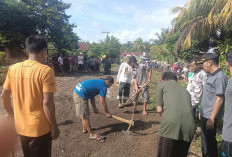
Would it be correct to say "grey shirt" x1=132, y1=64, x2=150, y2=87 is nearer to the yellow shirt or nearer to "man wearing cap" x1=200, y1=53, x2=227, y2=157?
"man wearing cap" x1=200, y1=53, x2=227, y2=157

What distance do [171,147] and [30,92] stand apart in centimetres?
196

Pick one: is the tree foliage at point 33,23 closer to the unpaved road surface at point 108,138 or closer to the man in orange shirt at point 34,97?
the unpaved road surface at point 108,138

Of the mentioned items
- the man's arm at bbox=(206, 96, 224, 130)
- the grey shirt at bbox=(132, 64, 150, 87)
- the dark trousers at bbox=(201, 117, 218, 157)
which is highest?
the grey shirt at bbox=(132, 64, 150, 87)

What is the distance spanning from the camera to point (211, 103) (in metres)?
2.66

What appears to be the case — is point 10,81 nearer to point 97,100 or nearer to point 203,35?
point 97,100

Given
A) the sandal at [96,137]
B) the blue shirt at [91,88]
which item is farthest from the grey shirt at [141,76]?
the sandal at [96,137]

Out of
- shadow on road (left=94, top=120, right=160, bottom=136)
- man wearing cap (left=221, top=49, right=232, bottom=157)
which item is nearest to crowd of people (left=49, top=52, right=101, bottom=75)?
shadow on road (left=94, top=120, right=160, bottom=136)

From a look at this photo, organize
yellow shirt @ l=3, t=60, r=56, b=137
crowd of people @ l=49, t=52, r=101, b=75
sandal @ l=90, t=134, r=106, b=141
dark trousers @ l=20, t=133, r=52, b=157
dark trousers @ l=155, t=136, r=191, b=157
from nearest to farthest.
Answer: yellow shirt @ l=3, t=60, r=56, b=137
dark trousers @ l=20, t=133, r=52, b=157
dark trousers @ l=155, t=136, r=191, b=157
sandal @ l=90, t=134, r=106, b=141
crowd of people @ l=49, t=52, r=101, b=75

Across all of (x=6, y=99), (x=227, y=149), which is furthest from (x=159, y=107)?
(x=6, y=99)

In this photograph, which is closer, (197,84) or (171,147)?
(171,147)

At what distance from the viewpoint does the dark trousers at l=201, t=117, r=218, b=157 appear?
2656mm

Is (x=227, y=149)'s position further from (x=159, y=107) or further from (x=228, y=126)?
(x=159, y=107)

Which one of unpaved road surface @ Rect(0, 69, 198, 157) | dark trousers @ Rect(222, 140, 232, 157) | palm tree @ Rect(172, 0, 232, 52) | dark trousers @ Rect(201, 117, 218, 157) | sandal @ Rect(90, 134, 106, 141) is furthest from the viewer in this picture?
palm tree @ Rect(172, 0, 232, 52)

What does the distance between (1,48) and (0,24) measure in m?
4.01
